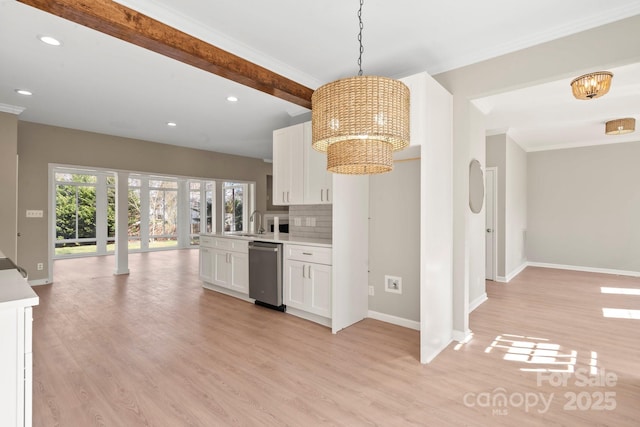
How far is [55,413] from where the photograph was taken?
1.99 meters

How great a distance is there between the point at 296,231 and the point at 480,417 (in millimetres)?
3113

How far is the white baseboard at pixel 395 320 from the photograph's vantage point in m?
3.41

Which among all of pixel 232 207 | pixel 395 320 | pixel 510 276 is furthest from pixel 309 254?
pixel 232 207

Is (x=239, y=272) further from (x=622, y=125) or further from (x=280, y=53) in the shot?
(x=622, y=125)

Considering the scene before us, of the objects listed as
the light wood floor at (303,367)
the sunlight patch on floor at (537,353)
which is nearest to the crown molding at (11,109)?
the light wood floor at (303,367)

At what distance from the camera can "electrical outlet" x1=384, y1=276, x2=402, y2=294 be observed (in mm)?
3537

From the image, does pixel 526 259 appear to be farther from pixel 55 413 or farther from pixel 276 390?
pixel 55 413

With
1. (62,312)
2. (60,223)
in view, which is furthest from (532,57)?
(60,223)

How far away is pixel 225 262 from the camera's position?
15.3 feet

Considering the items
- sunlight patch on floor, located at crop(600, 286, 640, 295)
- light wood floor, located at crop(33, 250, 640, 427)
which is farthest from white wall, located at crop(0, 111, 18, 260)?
sunlight patch on floor, located at crop(600, 286, 640, 295)

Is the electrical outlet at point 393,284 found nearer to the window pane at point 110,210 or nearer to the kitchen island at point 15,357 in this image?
the kitchen island at point 15,357

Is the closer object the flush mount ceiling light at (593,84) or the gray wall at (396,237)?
the flush mount ceiling light at (593,84)

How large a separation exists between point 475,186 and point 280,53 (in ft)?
9.71

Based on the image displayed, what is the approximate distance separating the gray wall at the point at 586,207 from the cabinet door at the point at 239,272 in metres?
6.45
